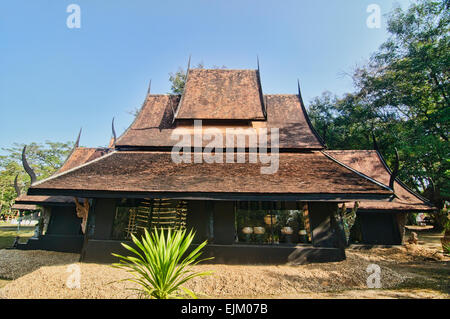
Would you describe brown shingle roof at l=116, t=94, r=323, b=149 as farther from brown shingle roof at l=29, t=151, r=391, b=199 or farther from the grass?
the grass

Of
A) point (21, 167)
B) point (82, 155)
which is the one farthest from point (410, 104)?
point (21, 167)

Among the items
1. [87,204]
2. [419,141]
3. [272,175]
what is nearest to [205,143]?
[272,175]

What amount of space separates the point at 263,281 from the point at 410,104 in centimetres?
1873

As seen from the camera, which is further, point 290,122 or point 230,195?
point 290,122

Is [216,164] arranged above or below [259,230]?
above

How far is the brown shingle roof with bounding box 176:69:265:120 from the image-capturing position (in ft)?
34.7

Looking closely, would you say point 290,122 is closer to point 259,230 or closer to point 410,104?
point 259,230

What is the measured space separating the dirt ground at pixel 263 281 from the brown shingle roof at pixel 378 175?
8.05 ft

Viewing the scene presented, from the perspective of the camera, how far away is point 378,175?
35.3ft

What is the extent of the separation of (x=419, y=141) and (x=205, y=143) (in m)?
13.7

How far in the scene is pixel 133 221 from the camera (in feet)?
25.0

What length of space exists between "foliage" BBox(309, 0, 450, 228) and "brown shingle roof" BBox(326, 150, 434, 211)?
9.74 feet

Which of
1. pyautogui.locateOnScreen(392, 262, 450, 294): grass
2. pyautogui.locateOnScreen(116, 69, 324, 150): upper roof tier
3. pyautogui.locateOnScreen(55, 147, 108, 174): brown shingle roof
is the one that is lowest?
pyautogui.locateOnScreen(392, 262, 450, 294): grass

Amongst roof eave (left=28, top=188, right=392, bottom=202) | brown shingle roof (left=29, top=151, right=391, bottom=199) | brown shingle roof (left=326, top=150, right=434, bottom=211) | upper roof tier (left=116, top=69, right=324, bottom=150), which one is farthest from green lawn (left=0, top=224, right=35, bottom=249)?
brown shingle roof (left=326, top=150, right=434, bottom=211)
